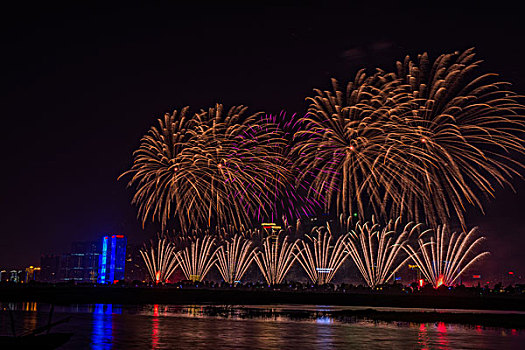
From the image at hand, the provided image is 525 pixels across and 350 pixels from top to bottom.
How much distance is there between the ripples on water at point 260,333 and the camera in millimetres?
26109

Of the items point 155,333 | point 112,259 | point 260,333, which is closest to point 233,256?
point 112,259

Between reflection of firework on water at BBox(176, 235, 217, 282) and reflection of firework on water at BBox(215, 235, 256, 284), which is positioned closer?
reflection of firework on water at BBox(176, 235, 217, 282)

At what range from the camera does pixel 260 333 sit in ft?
102

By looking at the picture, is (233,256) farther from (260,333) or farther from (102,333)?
(102,333)

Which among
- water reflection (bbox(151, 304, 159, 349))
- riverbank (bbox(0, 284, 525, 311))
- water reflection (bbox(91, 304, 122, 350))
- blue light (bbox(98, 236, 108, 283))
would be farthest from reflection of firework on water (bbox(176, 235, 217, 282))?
blue light (bbox(98, 236, 108, 283))

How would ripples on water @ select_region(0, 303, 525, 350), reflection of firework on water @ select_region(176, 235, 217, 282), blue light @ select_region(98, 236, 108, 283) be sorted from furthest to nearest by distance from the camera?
blue light @ select_region(98, 236, 108, 283)
reflection of firework on water @ select_region(176, 235, 217, 282)
ripples on water @ select_region(0, 303, 525, 350)

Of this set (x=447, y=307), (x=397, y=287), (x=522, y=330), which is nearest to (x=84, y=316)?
(x=522, y=330)

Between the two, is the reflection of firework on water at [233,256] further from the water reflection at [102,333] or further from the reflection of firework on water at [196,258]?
the water reflection at [102,333]

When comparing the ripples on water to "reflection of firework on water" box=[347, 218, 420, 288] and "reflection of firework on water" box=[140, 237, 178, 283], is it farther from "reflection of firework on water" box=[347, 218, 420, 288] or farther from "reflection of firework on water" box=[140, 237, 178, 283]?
"reflection of firework on water" box=[140, 237, 178, 283]

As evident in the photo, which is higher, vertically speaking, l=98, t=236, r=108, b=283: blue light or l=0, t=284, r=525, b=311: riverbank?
l=98, t=236, r=108, b=283: blue light

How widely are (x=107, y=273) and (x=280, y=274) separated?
62.1 meters

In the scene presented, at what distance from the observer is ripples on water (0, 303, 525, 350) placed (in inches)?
1028

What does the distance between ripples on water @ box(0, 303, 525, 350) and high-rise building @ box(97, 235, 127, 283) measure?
346 ft

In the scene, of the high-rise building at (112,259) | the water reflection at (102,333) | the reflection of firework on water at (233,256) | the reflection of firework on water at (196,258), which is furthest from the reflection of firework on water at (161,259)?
the water reflection at (102,333)
